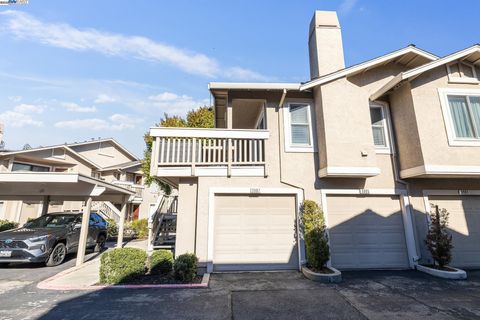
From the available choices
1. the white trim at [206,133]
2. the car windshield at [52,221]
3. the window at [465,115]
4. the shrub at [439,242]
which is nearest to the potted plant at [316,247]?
the white trim at [206,133]

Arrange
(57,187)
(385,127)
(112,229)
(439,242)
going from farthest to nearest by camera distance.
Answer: (112,229)
(57,187)
(385,127)
(439,242)

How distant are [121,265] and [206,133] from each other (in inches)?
178

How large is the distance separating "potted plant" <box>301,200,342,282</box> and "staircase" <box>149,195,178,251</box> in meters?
6.37

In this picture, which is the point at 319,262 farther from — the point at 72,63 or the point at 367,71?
the point at 72,63

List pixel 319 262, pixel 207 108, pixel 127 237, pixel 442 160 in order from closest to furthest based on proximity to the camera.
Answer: pixel 319 262, pixel 442 160, pixel 127 237, pixel 207 108

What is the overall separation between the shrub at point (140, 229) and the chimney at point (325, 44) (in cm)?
1543

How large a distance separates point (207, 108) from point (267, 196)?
1679cm

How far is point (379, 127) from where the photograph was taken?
8.49 meters

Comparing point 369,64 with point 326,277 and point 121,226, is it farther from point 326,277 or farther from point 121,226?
point 121,226

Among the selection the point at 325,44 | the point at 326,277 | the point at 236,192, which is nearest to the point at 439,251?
the point at 326,277

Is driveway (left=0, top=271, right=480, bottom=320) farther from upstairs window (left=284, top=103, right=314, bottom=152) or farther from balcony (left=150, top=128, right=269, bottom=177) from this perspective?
upstairs window (left=284, top=103, right=314, bottom=152)

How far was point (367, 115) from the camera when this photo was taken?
7.77 metres

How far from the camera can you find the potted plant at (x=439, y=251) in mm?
6637

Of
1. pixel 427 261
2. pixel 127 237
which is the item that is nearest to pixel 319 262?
pixel 427 261
